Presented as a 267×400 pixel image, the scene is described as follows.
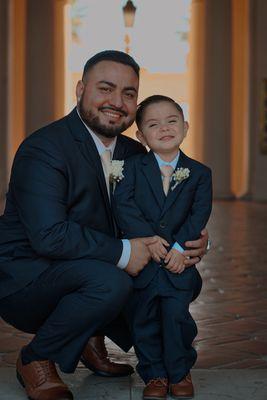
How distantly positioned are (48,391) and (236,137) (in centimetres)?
1513

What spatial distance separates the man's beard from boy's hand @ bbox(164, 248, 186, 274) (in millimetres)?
555

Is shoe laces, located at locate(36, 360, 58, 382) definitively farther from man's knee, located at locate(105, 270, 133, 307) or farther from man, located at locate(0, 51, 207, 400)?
man's knee, located at locate(105, 270, 133, 307)

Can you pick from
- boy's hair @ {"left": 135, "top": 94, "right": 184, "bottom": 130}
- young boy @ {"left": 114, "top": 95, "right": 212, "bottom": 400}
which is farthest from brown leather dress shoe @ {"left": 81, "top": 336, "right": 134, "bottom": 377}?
boy's hair @ {"left": 135, "top": 94, "right": 184, "bottom": 130}

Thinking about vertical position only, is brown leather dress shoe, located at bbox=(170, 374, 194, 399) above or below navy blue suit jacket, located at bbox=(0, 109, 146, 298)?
below

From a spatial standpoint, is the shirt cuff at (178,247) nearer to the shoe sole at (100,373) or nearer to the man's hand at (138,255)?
the man's hand at (138,255)

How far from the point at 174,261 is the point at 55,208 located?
489 mm

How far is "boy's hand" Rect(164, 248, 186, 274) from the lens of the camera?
328cm

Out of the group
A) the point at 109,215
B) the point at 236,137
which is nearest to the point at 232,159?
the point at 236,137

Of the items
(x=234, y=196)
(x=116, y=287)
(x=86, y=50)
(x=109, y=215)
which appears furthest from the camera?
(x=86, y=50)

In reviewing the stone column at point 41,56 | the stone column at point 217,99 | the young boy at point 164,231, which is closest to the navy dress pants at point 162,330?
the young boy at point 164,231

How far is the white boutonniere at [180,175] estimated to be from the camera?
335 centimetres

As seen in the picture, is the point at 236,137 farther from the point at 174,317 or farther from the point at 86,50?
the point at 174,317

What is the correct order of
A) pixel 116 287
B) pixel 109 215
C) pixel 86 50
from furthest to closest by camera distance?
pixel 86 50 < pixel 109 215 < pixel 116 287

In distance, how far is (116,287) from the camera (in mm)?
3203
